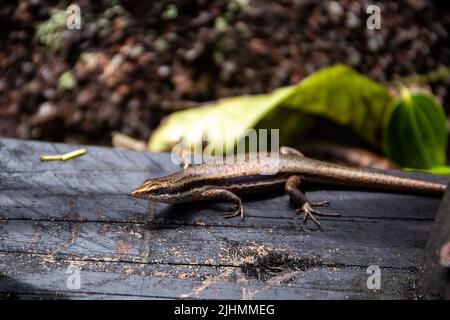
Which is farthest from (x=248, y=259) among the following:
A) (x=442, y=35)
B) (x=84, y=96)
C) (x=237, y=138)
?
(x=442, y=35)

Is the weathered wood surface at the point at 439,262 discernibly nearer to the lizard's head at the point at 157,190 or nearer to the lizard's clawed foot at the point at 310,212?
the lizard's clawed foot at the point at 310,212

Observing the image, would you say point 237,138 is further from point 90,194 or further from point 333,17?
point 333,17

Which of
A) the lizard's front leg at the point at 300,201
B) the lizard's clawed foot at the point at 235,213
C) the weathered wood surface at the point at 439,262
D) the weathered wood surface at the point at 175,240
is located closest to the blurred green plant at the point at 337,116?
the lizard's front leg at the point at 300,201

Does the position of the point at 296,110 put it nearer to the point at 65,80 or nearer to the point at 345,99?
the point at 345,99

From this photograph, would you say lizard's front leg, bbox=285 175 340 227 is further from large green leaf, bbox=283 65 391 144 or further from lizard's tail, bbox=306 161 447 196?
large green leaf, bbox=283 65 391 144

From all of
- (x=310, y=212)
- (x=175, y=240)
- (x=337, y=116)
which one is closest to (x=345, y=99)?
(x=337, y=116)

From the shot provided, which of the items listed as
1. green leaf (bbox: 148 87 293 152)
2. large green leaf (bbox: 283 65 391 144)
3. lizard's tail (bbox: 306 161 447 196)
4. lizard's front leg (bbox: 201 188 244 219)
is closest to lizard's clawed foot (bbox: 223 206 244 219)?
lizard's front leg (bbox: 201 188 244 219)

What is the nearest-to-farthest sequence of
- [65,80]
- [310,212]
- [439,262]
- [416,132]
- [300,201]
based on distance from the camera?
[439,262] < [310,212] < [300,201] < [416,132] < [65,80]
